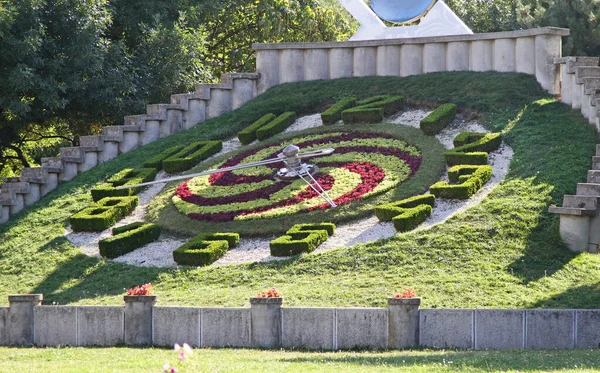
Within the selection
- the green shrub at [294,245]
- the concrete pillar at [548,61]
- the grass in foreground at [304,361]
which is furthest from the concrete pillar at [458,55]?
the grass in foreground at [304,361]

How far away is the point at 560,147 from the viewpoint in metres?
29.9

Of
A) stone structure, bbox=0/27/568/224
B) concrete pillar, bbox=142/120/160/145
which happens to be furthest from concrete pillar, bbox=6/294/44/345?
concrete pillar, bbox=142/120/160/145

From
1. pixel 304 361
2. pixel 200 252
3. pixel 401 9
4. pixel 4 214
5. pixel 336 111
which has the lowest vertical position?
pixel 304 361

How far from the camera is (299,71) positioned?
4059 cm

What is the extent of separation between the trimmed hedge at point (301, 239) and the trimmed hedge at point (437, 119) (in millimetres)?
6100

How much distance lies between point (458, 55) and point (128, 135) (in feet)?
37.9

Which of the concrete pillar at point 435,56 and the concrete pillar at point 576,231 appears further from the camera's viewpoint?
the concrete pillar at point 435,56

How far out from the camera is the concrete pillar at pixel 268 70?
4094 cm

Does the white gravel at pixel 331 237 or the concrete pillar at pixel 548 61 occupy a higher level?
the concrete pillar at pixel 548 61

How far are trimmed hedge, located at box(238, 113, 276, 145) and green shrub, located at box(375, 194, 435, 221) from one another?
8.87 m

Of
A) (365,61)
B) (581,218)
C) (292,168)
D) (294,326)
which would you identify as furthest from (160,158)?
(294,326)

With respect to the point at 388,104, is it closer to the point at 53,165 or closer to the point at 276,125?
the point at 276,125

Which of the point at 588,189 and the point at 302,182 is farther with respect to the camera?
the point at 302,182

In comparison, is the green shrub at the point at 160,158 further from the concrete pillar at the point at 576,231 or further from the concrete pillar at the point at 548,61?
the concrete pillar at the point at 576,231
